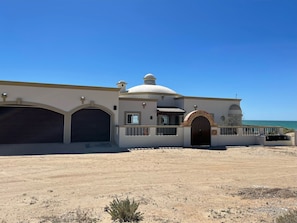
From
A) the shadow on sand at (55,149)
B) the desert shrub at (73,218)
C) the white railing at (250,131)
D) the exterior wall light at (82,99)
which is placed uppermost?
the exterior wall light at (82,99)

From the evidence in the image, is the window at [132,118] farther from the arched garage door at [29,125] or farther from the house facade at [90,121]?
the arched garage door at [29,125]

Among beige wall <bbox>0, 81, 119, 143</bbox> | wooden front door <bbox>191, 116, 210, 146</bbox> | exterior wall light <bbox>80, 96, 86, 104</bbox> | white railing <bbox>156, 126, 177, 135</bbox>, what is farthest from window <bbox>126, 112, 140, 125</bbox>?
wooden front door <bbox>191, 116, 210, 146</bbox>

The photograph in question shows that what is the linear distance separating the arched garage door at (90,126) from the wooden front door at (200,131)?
7.50 metres

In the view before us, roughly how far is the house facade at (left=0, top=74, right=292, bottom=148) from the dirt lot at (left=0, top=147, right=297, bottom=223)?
4826 mm

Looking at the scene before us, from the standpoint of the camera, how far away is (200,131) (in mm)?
21031

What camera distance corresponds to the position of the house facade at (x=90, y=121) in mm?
17906

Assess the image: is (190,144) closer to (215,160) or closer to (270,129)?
(215,160)

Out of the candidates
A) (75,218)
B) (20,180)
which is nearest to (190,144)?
(20,180)

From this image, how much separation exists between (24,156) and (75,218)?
10.6m

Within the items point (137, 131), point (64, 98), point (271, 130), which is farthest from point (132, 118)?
point (271, 130)

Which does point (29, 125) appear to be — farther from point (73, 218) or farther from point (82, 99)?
point (73, 218)

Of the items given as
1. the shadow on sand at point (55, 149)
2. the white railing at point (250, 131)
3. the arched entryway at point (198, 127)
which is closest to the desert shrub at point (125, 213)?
the shadow on sand at point (55, 149)

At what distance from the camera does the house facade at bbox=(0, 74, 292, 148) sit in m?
17.9

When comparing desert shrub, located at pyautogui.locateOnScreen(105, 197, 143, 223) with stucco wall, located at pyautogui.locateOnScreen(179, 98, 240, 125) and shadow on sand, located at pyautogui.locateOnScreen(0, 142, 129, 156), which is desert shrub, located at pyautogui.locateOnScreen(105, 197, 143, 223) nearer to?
shadow on sand, located at pyautogui.locateOnScreen(0, 142, 129, 156)
